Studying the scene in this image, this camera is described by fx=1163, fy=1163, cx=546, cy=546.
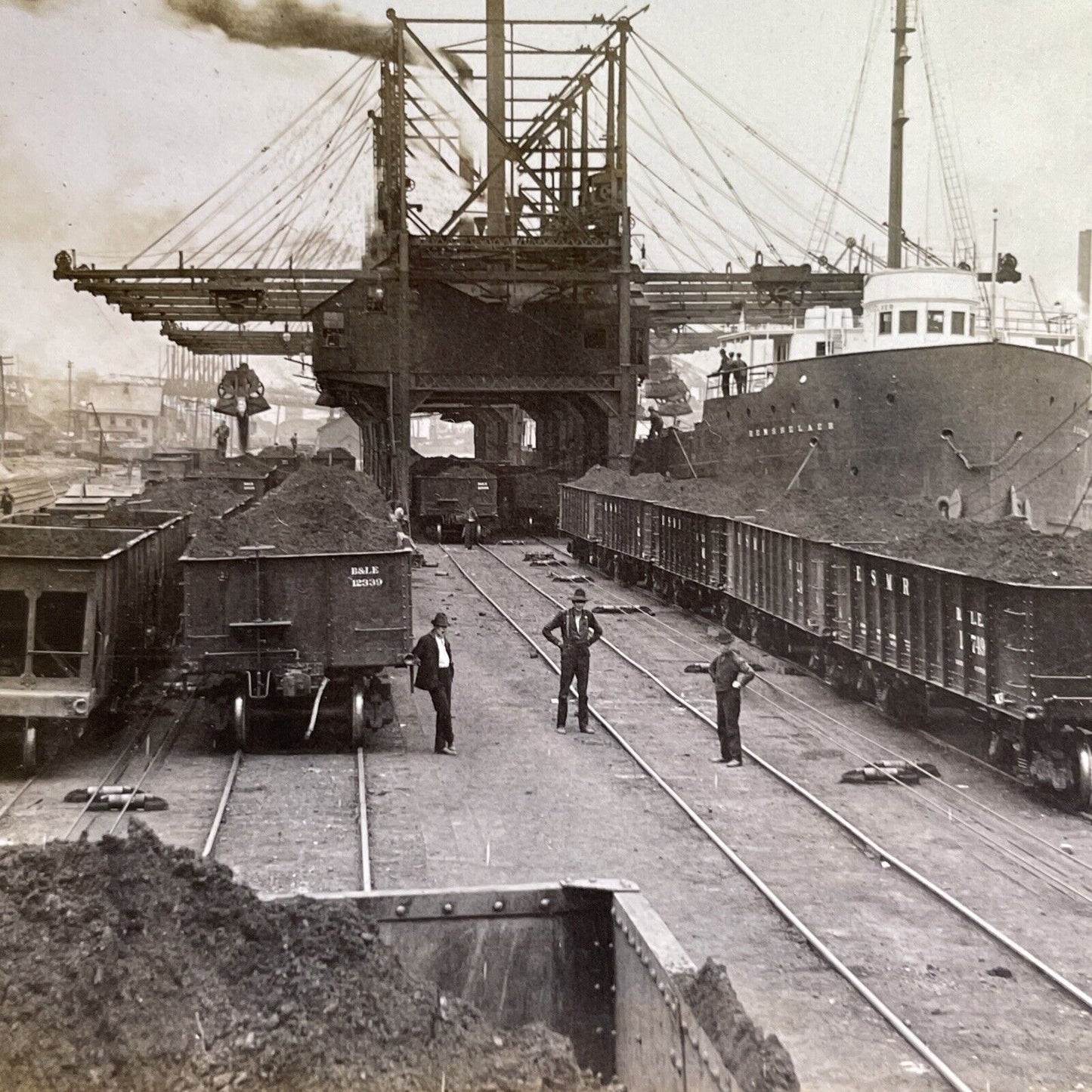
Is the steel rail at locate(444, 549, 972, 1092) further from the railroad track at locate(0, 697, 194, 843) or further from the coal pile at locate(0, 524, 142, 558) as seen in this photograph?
the coal pile at locate(0, 524, 142, 558)

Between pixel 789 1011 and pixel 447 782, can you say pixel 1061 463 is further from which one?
pixel 789 1011

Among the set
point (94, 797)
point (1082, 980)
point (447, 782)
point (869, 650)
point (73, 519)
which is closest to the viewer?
point (1082, 980)

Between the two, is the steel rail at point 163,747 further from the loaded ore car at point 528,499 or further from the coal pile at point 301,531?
the loaded ore car at point 528,499

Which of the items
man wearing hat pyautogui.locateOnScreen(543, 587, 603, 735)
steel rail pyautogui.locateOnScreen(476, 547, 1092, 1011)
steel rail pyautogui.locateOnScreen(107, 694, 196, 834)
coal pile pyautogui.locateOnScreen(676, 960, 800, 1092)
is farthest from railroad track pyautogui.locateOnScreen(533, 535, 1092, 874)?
steel rail pyautogui.locateOnScreen(107, 694, 196, 834)

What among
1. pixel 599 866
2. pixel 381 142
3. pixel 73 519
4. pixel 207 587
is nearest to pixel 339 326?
pixel 381 142

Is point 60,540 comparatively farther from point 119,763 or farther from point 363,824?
point 363,824

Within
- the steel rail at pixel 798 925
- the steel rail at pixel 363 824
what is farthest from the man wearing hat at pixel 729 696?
the steel rail at pixel 363 824

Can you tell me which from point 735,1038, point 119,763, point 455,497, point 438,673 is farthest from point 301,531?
point 455,497
